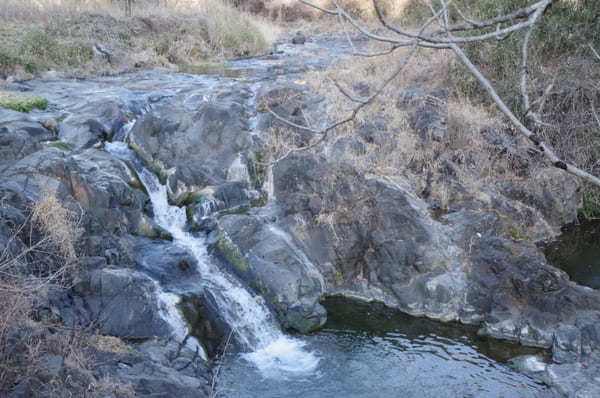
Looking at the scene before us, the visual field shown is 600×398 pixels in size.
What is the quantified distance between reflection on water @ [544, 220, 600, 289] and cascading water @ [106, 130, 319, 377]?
4.79m

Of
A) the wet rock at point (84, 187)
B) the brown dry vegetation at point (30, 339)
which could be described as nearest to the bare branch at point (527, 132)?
the brown dry vegetation at point (30, 339)

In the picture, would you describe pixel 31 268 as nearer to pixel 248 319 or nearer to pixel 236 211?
pixel 248 319

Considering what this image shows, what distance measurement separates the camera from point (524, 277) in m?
7.36

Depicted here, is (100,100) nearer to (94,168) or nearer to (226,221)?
(94,168)

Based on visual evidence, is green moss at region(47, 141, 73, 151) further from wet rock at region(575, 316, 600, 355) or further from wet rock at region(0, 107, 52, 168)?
wet rock at region(575, 316, 600, 355)

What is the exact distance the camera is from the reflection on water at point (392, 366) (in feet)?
19.7

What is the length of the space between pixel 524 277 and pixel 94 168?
22.9 ft

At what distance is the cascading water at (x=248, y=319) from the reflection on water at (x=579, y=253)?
479 cm

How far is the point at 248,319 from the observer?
718 cm

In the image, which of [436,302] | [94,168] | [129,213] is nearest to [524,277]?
[436,302]

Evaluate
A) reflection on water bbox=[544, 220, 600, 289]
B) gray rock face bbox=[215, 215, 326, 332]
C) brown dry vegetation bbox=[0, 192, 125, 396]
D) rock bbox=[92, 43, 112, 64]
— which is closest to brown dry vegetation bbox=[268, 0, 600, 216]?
reflection on water bbox=[544, 220, 600, 289]

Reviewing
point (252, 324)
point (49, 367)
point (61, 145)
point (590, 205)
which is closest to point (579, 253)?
point (590, 205)

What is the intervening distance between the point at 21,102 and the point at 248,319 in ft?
23.7

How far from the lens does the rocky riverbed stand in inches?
253
